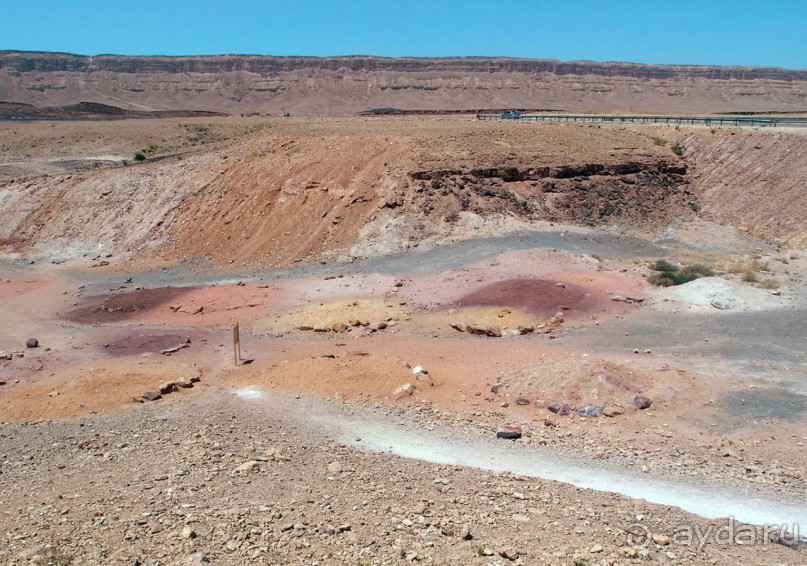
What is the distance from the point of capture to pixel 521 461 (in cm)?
1098

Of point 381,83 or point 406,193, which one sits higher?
point 381,83

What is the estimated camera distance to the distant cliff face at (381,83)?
130m

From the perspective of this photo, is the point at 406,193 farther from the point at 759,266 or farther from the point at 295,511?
the point at 295,511

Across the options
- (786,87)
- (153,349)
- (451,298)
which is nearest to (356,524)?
(153,349)

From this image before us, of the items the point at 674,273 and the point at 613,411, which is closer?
the point at 613,411

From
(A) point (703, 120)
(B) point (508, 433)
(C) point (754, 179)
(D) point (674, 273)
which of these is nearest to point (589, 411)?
(B) point (508, 433)

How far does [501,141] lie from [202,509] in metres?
26.5

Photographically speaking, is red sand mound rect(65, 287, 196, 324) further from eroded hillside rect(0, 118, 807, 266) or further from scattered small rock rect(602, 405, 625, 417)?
scattered small rock rect(602, 405, 625, 417)

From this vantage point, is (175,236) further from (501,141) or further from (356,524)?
(356,524)

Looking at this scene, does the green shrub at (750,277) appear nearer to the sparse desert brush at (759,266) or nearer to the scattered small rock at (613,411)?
the sparse desert brush at (759,266)

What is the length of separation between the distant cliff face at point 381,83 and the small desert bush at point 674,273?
355 ft

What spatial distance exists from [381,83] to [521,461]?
134517mm

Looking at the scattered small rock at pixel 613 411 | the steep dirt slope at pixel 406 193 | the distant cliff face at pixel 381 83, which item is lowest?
the scattered small rock at pixel 613 411

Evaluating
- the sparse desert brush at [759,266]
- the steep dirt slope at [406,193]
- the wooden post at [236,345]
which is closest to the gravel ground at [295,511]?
the wooden post at [236,345]
